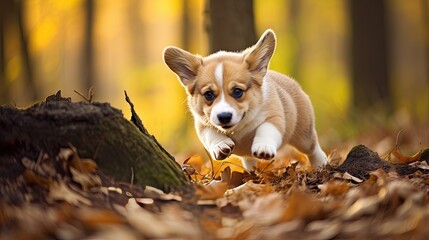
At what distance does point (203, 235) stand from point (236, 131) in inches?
110

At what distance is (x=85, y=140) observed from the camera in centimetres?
358

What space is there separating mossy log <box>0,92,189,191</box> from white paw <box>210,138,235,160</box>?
1.36 m

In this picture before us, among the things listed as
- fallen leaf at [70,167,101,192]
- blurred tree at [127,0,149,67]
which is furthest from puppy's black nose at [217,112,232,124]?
blurred tree at [127,0,149,67]

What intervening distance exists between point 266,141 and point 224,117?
38cm

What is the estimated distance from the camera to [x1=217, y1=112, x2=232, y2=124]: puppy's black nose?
16.8 ft

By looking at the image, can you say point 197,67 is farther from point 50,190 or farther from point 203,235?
point 203,235

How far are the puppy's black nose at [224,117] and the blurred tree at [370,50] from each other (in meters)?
8.18

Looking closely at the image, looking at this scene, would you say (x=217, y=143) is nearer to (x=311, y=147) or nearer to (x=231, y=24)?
(x=311, y=147)

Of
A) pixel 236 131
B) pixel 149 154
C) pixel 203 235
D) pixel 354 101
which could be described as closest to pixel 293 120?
pixel 236 131

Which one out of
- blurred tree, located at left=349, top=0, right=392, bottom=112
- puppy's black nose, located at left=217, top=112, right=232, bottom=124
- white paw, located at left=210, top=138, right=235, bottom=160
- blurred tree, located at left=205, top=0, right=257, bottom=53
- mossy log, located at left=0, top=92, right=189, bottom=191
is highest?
blurred tree, located at left=349, top=0, right=392, bottom=112

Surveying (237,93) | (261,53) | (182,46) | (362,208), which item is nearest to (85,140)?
(362,208)

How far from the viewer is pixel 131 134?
12.5 feet

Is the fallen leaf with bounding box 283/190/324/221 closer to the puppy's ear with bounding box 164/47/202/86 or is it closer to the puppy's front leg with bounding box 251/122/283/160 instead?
the puppy's front leg with bounding box 251/122/283/160

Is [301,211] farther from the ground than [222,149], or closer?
closer
